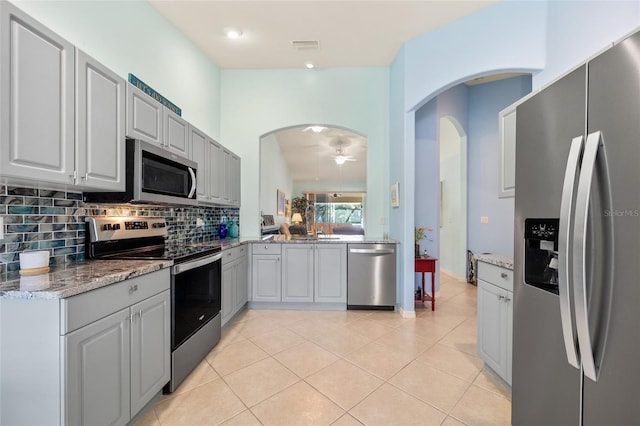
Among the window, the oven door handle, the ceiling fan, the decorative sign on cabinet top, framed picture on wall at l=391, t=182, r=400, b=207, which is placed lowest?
the oven door handle

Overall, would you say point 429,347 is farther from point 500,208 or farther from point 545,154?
point 500,208

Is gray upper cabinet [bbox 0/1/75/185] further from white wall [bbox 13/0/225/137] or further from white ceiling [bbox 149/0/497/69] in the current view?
white ceiling [bbox 149/0/497/69]

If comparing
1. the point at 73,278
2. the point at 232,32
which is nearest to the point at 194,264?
the point at 73,278

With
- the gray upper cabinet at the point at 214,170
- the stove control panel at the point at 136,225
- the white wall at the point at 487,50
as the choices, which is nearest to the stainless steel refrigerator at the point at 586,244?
the white wall at the point at 487,50

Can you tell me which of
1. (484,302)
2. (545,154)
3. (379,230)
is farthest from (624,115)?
(379,230)

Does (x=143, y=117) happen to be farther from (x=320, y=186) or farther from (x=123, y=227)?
(x=320, y=186)

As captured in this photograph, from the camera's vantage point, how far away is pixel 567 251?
91 cm

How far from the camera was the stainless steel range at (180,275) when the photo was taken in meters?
1.91

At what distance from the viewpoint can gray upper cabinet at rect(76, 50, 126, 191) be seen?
1.54 m

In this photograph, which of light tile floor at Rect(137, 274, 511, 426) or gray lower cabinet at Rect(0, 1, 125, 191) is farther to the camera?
light tile floor at Rect(137, 274, 511, 426)

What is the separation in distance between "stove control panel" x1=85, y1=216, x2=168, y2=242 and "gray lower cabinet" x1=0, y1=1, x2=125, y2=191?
363 millimetres

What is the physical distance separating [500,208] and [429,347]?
2.95 m

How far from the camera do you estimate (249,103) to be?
13.5 ft

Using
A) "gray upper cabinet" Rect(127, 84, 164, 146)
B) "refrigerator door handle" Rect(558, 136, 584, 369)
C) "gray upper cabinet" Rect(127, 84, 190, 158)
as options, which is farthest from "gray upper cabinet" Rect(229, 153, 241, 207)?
"refrigerator door handle" Rect(558, 136, 584, 369)
